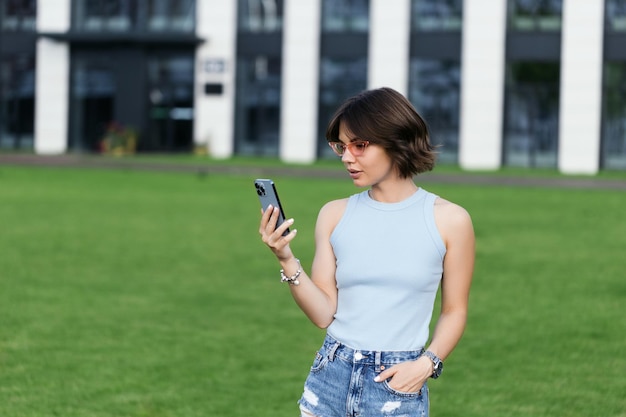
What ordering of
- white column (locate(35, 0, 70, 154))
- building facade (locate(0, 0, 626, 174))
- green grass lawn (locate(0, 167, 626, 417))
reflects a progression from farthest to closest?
white column (locate(35, 0, 70, 154)), building facade (locate(0, 0, 626, 174)), green grass lawn (locate(0, 167, 626, 417))

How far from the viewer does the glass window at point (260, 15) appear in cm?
4650

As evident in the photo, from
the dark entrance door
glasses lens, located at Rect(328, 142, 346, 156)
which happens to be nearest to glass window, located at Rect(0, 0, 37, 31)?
the dark entrance door

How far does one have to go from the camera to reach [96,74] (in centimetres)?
4922

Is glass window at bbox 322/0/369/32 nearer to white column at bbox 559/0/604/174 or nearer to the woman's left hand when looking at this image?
white column at bbox 559/0/604/174

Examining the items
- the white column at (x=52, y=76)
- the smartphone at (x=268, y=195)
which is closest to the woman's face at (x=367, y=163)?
the smartphone at (x=268, y=195)

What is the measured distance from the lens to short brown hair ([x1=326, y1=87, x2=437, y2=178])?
140 inches

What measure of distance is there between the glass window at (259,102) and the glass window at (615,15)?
40.8 ft

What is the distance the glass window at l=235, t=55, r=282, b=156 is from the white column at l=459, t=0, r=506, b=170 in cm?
745

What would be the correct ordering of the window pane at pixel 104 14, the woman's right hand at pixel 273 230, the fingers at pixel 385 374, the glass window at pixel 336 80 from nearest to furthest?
1. the woman's right hand at pixel 273 230
2. the fingers at pixel 385 374
3. the glass window at pixel 336 80
4. the window pane at pixel 104 14

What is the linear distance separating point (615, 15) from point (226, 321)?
114ft

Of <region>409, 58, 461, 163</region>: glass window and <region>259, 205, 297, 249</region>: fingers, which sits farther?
<region>409, 58, 461, 163</region>: glass window

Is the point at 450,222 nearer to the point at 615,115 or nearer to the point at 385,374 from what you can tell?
the point at 385,374

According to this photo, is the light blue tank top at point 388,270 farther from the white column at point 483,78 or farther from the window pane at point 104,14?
the window pane at point 104,14

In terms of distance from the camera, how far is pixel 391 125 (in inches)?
140
